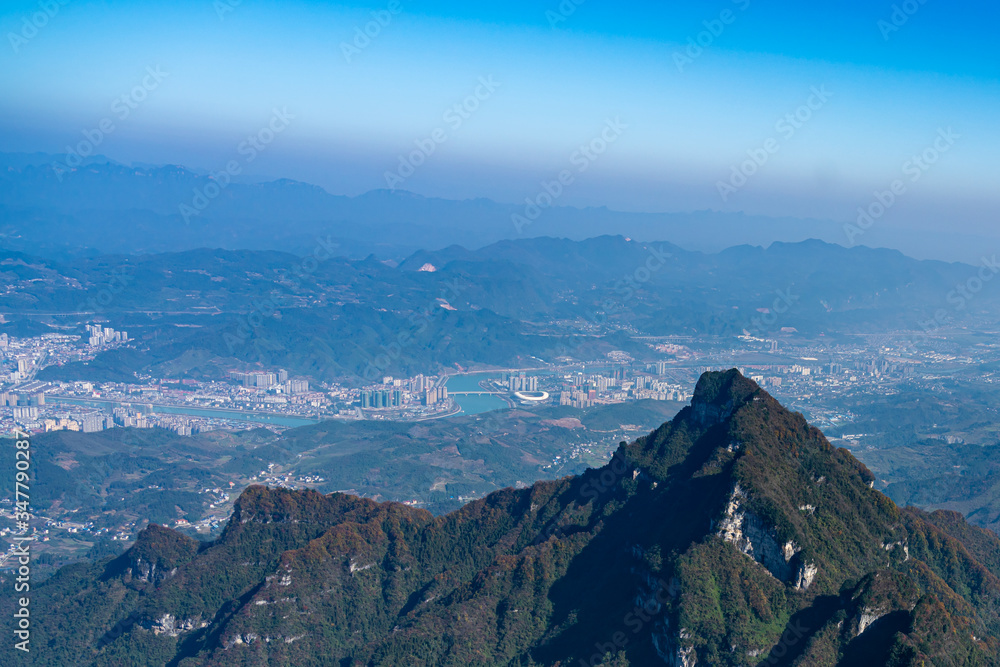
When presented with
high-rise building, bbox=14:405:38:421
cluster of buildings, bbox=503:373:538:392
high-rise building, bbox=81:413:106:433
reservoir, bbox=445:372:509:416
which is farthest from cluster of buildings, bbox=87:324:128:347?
cluster of buildings, bbox=503:373:538:392

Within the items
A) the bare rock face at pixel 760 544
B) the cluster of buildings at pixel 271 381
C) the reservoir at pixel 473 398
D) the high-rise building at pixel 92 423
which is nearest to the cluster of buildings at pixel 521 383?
the reservoir at pixel 473 398

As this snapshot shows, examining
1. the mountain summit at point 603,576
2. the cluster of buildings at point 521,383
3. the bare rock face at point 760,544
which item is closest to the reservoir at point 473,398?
the cluster of buildings at point 521,383

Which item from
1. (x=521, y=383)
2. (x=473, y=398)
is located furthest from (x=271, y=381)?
(x=521, y=383)

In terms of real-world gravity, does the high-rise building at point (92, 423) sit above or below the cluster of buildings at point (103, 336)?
below

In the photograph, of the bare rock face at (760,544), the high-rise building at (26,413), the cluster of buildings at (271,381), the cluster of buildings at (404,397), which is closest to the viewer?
the bare rock face at (760,544)

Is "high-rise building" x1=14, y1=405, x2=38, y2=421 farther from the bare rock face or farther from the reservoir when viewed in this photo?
the bare rock face

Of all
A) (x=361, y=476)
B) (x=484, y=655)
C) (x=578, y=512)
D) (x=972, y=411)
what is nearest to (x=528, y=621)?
(x=484, y=655)

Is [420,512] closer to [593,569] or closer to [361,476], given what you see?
[593,569]

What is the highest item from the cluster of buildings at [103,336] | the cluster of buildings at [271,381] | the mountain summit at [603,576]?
the cluster of buildings at [103,336]

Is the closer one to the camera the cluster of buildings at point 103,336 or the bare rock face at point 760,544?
the bare rock face at point 760,544

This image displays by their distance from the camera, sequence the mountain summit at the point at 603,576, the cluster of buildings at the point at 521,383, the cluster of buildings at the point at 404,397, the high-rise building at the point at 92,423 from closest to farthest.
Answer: the mountain summit at the point at 603,576 → the high-rise building at the point at 92,423 → the cluster of buildings at the point at 404,397 → the cluster of buildings at the point at 521,383

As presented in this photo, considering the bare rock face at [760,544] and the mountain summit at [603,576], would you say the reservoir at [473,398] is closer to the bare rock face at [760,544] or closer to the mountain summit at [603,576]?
the mountain summit at [603,576]
